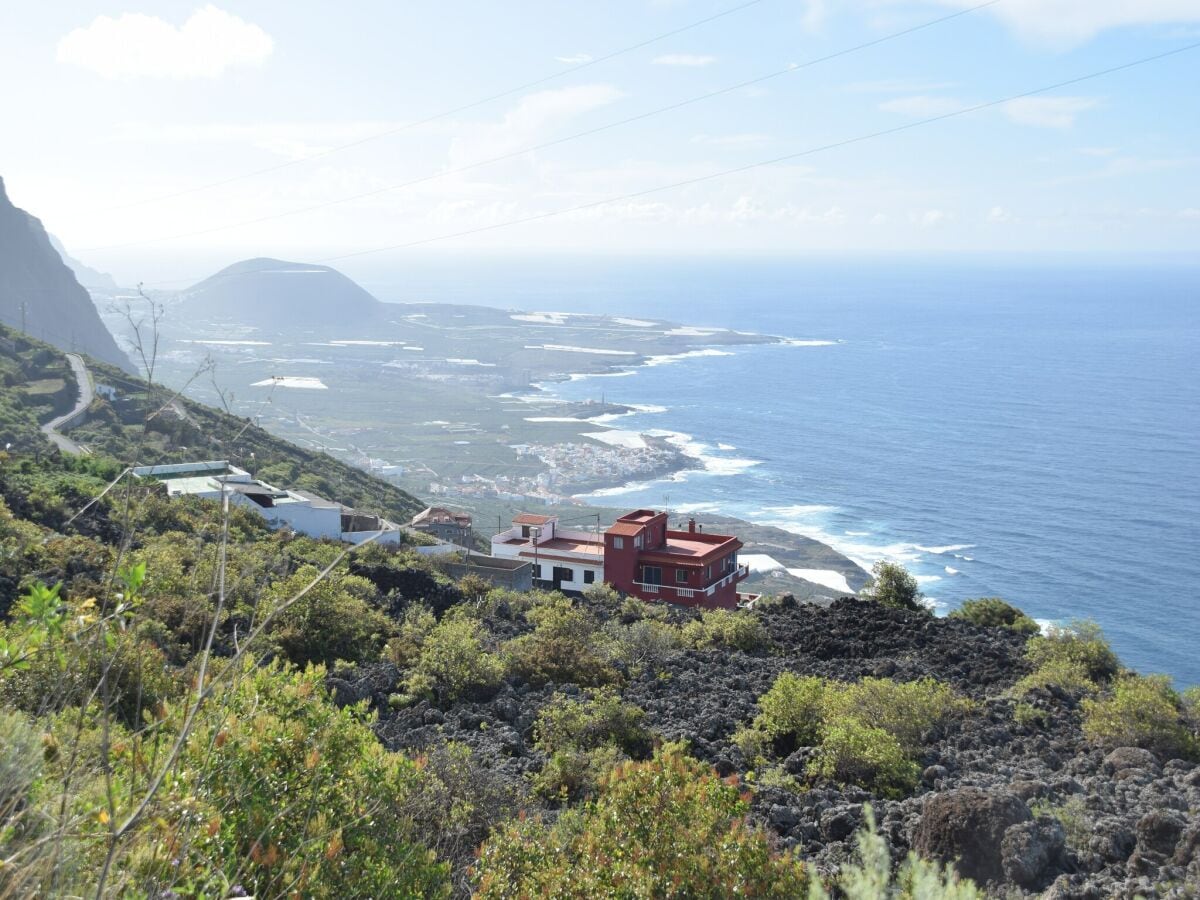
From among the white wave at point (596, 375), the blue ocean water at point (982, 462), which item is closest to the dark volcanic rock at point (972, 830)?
the blue ocean water at point (982, 462)

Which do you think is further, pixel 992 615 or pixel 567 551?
pixel 567 551

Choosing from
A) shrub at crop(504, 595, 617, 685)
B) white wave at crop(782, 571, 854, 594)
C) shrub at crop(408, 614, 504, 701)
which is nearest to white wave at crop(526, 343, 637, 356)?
white wave at crop(782, 571, 854, 594)

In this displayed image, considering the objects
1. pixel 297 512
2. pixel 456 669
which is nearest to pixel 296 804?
pixel 456 669

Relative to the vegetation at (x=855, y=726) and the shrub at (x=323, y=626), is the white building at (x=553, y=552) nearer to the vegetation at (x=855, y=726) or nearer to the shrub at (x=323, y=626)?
the shrub at (x=323, y=626)

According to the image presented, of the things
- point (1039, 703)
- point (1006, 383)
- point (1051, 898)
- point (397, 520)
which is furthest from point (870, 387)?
point (1051, 898)

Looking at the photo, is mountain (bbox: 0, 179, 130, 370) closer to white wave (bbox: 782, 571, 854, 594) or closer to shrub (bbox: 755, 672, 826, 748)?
white wave (bbox: 782, 571, 854, 594)

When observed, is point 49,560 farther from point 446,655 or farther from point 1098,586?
point 1098,586

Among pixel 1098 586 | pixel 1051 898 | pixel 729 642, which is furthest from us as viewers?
pixel 1098 586

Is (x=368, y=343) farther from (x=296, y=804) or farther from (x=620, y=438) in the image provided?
(x=296, y=804)
